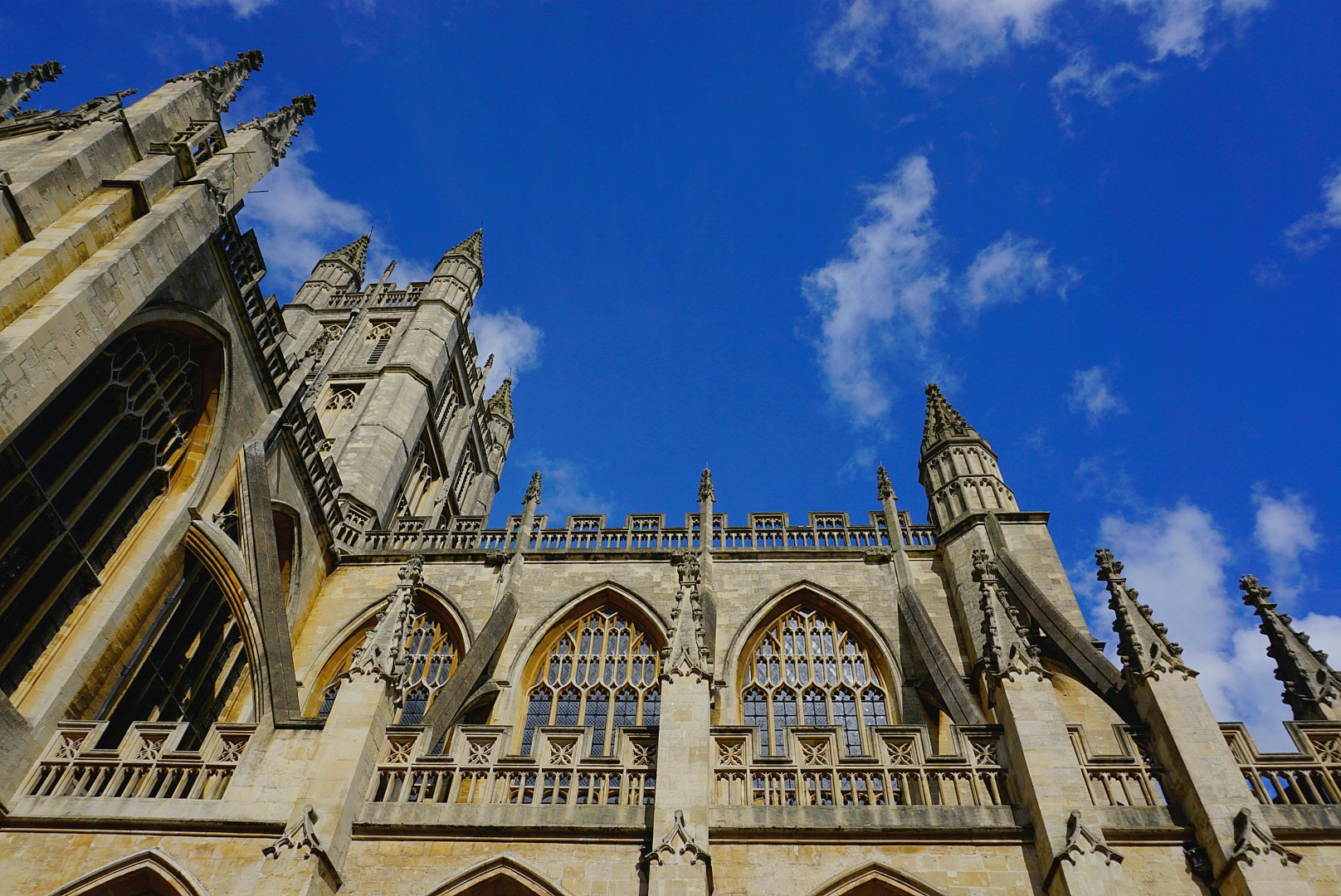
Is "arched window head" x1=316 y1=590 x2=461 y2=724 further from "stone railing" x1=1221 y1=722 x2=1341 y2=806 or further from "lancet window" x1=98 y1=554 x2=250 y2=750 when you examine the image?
"stone railing" x1=1221 y1=722 x2=1341 y2=806

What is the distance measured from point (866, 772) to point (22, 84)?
2346cm

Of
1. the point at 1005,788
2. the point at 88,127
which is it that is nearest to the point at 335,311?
the point at 88,127

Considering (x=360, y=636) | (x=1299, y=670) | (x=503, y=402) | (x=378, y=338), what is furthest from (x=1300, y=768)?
(x=503, y=402)

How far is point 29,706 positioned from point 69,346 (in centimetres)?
414

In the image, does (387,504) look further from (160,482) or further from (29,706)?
(29,706)

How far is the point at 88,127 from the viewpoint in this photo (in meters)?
12.3

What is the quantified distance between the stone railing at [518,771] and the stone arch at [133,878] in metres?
1.87

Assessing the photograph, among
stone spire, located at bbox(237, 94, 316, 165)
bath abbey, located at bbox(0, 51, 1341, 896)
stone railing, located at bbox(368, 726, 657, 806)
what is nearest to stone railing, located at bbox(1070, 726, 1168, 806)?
bath abbey, located at bbox(0, 51, 1341, 896)

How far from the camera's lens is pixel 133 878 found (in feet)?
26.0

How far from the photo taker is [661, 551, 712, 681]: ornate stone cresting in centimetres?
914

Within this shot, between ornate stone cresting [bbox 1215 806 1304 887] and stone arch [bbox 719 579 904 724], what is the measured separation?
6013mm

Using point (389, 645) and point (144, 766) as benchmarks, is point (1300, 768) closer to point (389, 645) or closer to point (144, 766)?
point (389, 645)

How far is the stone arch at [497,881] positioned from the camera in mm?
7801

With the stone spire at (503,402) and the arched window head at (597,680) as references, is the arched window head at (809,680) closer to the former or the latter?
the arched window head at (597,680)
